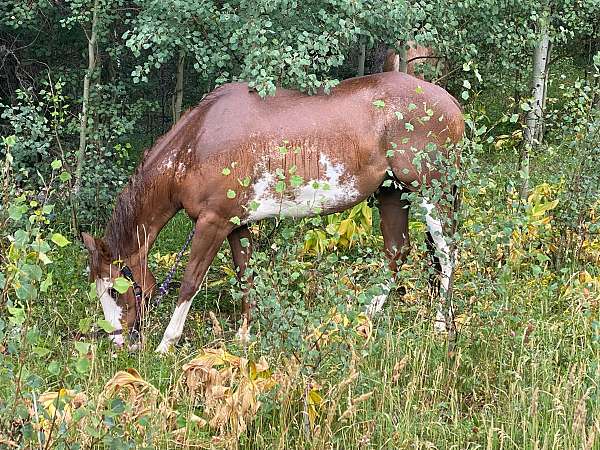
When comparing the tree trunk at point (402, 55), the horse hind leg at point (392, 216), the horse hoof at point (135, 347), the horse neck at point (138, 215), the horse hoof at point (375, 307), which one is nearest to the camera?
the horse hoof at point (375, 307)

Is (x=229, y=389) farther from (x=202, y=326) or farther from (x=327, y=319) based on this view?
(x=202, y=326)

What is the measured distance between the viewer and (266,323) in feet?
12.3

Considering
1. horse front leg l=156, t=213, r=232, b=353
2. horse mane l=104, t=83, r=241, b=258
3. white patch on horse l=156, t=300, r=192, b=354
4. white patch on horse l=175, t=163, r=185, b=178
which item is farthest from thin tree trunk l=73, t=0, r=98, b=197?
white patch on horse l=156, t=300, r=192, b=354

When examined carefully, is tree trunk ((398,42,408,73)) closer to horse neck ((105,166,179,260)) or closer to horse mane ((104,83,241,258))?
horse mane ((104,83,241,258))

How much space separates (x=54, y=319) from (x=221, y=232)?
109 cm

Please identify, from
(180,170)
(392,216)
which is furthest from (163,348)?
(392,216)

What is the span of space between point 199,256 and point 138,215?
0.48 meters

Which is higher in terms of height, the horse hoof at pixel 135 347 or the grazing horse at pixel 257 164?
the grazing horse at pixel 257 164

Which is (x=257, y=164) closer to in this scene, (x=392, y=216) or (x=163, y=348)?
(x=392, y=216)

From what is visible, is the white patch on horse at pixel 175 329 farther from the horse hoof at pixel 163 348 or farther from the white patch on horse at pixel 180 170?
the white patch on horse at pixel 180 170

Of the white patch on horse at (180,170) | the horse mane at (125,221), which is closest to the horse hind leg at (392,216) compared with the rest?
the white patch on horse at (180,170)

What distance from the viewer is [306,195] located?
5.28 metres

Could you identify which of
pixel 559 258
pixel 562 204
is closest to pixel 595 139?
pixel 562 204

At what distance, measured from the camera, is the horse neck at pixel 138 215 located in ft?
17.4
